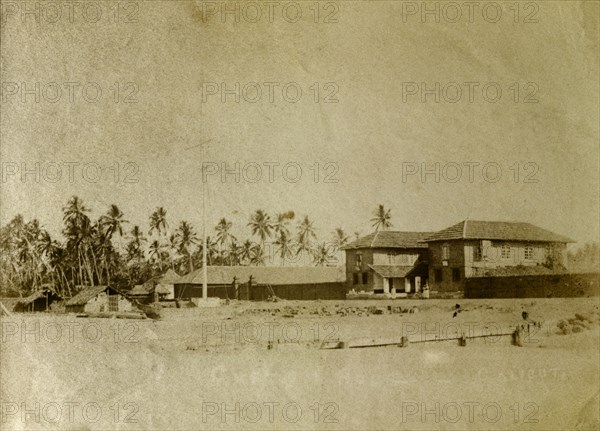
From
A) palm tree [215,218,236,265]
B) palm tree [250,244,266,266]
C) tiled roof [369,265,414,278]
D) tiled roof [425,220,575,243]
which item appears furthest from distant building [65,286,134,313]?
tiled roof [425,220,575,243]

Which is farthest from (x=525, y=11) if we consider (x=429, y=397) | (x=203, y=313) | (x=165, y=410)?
(x=165, y=410)

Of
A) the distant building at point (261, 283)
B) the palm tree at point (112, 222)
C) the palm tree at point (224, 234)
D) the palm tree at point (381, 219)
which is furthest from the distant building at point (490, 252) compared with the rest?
the palm tree at point (112, 222)

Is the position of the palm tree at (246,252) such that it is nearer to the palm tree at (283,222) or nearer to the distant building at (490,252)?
the palm tree at (283,222)

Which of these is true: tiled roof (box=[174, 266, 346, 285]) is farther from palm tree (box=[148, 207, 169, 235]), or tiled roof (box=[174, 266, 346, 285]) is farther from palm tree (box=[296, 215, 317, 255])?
palm tree (box=[148, 207, 169, 235])

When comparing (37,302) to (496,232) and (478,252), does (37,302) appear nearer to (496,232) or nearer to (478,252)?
(478,252)

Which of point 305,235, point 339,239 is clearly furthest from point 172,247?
point 339,239
